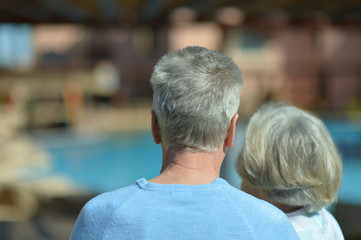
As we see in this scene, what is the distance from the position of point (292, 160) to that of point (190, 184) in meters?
0.47

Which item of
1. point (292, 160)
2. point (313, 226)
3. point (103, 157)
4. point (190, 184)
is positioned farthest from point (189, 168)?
point (103, 157)

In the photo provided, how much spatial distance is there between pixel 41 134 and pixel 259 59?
14418 millimetres

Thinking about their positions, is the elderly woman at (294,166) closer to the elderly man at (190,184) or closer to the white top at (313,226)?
the white top at (313,226)

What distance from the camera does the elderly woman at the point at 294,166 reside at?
139 centimetres

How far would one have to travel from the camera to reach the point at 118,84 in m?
28.5

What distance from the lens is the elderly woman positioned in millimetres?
1394

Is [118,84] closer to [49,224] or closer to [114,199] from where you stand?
[49,224]

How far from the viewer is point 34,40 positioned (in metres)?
28.8

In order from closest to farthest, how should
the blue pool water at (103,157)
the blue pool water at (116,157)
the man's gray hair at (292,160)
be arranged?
the man's gray hair at (292,160) < the blue pool water at (116,157) < the blue pool water at (103,157)

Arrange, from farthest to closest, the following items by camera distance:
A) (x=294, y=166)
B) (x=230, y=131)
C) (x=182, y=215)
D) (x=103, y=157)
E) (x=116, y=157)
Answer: (x=116, y=157) → (x=103, y=157) → (x=294, y=166) → (x=230, y=131) → (x=182, y=215)

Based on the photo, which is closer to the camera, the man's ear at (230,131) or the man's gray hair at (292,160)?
the man's ear at (230,131)

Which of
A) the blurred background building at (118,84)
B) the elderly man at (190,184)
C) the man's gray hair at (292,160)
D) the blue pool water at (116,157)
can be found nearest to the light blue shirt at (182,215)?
the elderly man at (190,184)

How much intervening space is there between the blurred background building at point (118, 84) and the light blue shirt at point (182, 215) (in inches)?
140

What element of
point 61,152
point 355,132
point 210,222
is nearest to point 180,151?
point 210,222
